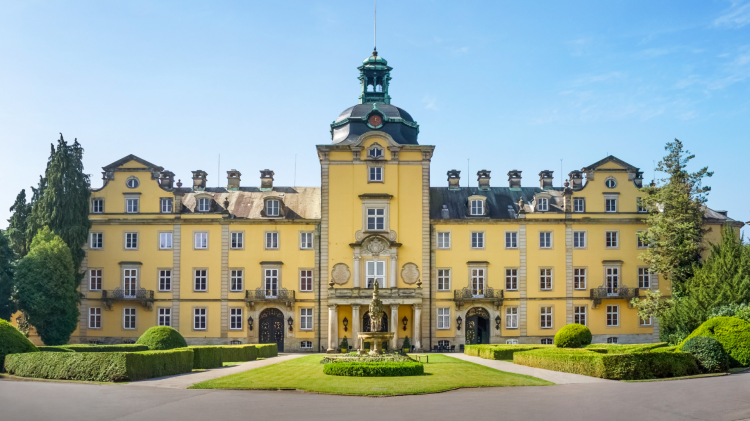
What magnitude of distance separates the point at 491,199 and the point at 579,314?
10.9 metres

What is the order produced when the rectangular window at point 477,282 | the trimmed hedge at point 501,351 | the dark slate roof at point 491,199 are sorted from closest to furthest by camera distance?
the trimmed hedge at point 501,351 < the rectangular window at point 477,282 < the dark slate roof at point 491,199

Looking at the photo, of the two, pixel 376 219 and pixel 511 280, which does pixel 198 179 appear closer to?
pixel 376 219

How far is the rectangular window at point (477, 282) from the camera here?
54.1 m

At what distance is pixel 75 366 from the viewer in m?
25.8

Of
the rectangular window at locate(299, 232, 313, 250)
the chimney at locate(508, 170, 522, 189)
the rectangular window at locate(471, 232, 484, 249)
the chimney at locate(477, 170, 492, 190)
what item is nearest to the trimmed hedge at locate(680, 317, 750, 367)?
the rectangular window at locate(471, 232, 484, 249)

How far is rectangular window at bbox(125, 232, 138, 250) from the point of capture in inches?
2141

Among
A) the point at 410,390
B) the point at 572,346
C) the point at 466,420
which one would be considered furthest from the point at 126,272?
the point at 466,420

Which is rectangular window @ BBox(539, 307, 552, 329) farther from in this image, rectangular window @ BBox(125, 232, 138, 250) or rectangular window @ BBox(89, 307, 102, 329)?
rectangular window @ BBox(89, 307, 102, 329)

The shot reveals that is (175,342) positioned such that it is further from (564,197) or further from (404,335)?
(564,197)

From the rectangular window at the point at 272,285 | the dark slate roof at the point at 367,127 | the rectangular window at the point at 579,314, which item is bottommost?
the rectangular window at the point at 579,314

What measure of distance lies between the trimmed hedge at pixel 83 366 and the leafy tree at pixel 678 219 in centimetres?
3712

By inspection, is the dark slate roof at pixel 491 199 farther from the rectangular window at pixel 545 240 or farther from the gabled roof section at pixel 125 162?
the gabled roof section at pixel 125 162

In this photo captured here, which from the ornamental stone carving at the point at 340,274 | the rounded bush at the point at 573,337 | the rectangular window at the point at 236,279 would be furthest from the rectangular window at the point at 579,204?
the rectangular window at the point at 236,279

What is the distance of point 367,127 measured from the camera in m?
54.8
